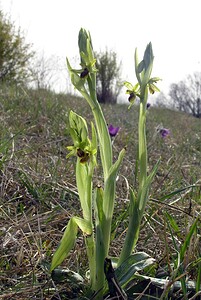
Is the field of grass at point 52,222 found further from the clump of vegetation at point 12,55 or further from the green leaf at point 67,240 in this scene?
the clump of vegetation at point 12,55

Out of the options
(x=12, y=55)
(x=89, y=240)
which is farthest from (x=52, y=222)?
(x=12, y=55)

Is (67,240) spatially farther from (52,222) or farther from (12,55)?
(12,55)

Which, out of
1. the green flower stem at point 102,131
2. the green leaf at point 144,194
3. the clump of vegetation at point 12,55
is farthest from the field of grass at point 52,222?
the clump of vegetation at point 12,55

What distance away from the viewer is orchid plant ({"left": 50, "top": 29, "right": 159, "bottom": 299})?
2.71 ft

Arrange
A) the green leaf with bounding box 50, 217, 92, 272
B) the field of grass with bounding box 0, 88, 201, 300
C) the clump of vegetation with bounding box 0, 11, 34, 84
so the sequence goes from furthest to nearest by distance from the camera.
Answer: the clump of vegetation with bounding box 0, 11, 34, 84
the field of grass with bounding box 0, 88, 201, 300
the green leaf with bounding box 50, 217, 92, 272

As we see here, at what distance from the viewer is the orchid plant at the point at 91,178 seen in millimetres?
825

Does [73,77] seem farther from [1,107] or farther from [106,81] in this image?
[106,81]

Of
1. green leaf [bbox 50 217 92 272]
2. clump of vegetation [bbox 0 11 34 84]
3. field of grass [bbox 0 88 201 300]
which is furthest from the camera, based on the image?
clump of vegetation [bbox 0 11 34 84]

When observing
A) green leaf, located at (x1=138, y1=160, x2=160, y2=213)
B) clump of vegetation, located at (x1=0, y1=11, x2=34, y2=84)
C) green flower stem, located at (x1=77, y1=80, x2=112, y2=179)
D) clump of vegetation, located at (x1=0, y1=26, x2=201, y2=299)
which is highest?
clump of vegetation, located at (x1=0, y1=11, x2=34, y2=84)

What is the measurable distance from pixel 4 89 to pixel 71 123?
369cm

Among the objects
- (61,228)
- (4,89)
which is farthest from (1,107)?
(61,228)

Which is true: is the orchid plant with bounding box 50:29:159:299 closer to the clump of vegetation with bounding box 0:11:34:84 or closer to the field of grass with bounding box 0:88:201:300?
the field of grass with bounding box 0:88:201:300

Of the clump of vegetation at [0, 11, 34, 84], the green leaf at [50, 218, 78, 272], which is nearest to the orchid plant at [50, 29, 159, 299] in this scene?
the green leaf at [50, 218, 78, 272]

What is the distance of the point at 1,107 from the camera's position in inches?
127
